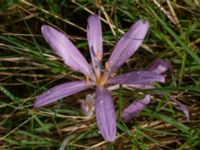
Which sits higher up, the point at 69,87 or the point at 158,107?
the point at 69,87

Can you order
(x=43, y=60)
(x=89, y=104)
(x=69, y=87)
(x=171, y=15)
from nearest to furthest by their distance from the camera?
(x=69, y=87), (x=89, y=104), (x=43, y=60), (x=171, y=15)

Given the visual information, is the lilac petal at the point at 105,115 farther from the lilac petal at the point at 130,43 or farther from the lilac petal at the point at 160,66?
the lilac petal at the point at 160,66

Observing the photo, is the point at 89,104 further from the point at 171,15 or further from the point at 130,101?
the point at 171,15

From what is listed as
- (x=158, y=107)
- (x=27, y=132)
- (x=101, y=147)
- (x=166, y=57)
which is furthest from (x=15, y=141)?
(x=166, y=57)

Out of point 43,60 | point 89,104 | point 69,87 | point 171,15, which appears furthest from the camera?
point 171,15

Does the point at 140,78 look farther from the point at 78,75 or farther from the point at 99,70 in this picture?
the point at 78,75

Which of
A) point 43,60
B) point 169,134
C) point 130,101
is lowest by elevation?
point 169,134

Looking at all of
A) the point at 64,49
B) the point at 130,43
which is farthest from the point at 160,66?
the point at 64,49
